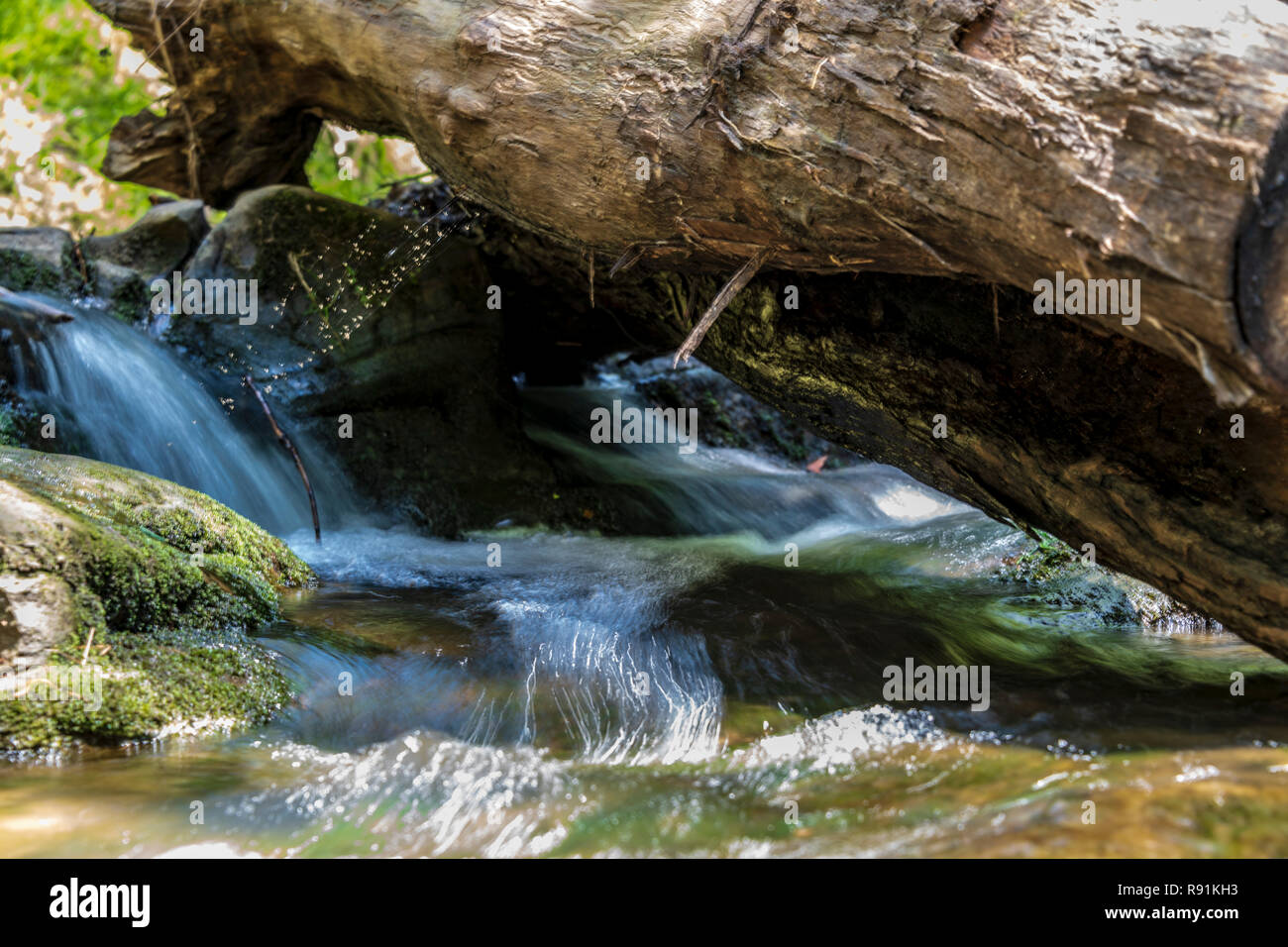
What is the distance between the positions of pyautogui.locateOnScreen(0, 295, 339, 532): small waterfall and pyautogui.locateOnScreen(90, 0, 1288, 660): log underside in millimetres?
2607

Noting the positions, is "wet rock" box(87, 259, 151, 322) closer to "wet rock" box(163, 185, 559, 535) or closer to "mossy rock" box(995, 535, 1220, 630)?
"wet rock" box(163, 185, 559, 535)

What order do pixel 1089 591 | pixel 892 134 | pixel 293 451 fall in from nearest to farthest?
pixel 892 134 → pixel 1089 591 → pixel 293 451

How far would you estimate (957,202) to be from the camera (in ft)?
11.5

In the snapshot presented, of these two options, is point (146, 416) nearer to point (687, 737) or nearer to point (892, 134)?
point (687, 737)

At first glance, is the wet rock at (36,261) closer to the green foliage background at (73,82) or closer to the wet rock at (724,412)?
the wet rock at (724,412)

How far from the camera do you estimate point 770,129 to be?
3883 millimetres

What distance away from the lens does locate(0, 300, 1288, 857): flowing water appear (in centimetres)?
282

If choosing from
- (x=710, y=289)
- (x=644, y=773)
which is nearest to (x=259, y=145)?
(x=710, y=289)

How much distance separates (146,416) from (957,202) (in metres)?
5.47

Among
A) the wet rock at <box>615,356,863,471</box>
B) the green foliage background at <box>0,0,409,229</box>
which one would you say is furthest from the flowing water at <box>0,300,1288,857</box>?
the green foliage background at <box>0,0,409,229</box>

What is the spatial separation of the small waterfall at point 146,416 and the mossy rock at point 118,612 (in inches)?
72.8

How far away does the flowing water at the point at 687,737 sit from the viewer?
9.24 ft

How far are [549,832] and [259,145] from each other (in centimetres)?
654

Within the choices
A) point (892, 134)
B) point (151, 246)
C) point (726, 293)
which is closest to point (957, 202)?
point (892, 134)
